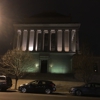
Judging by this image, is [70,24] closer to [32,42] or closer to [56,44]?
[56,44]

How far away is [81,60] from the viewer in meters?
26.6

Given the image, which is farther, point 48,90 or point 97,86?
point 48,90

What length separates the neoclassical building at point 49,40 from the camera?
49.5 meters

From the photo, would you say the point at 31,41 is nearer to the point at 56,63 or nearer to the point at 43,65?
the point at 43,65

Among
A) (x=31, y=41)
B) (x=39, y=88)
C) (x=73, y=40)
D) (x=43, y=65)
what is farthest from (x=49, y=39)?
(x=39, y=88)

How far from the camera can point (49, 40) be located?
174 feet

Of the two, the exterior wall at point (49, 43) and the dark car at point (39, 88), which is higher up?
the exterior wall at point (49, 43)

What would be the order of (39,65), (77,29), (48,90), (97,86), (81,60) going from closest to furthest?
(97,86), (48,90), (81,60), (39,65), (77,29)

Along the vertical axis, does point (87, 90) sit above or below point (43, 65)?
below

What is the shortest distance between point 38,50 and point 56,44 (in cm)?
587

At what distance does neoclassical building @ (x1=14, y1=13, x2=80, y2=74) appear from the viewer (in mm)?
49469

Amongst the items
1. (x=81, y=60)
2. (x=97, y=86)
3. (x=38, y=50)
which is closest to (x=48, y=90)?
(x=97, y=86)

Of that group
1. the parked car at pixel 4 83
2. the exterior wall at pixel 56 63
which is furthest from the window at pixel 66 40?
the parked car at pixel 4 83

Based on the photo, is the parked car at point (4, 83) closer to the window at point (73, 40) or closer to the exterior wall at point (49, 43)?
the exterior wall at point (49, 43)
